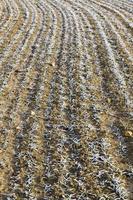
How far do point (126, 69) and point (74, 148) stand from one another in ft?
20.5

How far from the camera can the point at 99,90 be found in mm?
A: 14453

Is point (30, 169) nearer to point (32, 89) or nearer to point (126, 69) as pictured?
point (32, 89)

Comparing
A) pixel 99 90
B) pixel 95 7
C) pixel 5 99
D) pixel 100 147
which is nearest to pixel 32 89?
pixel 5 99

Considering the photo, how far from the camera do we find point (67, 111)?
516 inches

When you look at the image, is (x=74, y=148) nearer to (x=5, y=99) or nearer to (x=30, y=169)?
(x=30, y=169)

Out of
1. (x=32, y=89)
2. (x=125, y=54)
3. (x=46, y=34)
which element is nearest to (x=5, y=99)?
(x=32, y=89)

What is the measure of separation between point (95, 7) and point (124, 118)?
18108mm

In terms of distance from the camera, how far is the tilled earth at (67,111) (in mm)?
9734

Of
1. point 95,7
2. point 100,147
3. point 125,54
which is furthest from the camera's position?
point 95,7

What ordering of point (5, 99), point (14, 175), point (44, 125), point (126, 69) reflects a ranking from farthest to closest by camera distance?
point (126, 69), point (5, 99), point (44, 125), point (14, 175)

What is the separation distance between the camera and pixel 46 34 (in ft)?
72.4

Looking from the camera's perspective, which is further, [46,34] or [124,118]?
[46,34]

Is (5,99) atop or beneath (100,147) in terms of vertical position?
beneath

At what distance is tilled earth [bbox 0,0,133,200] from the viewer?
9734mm
